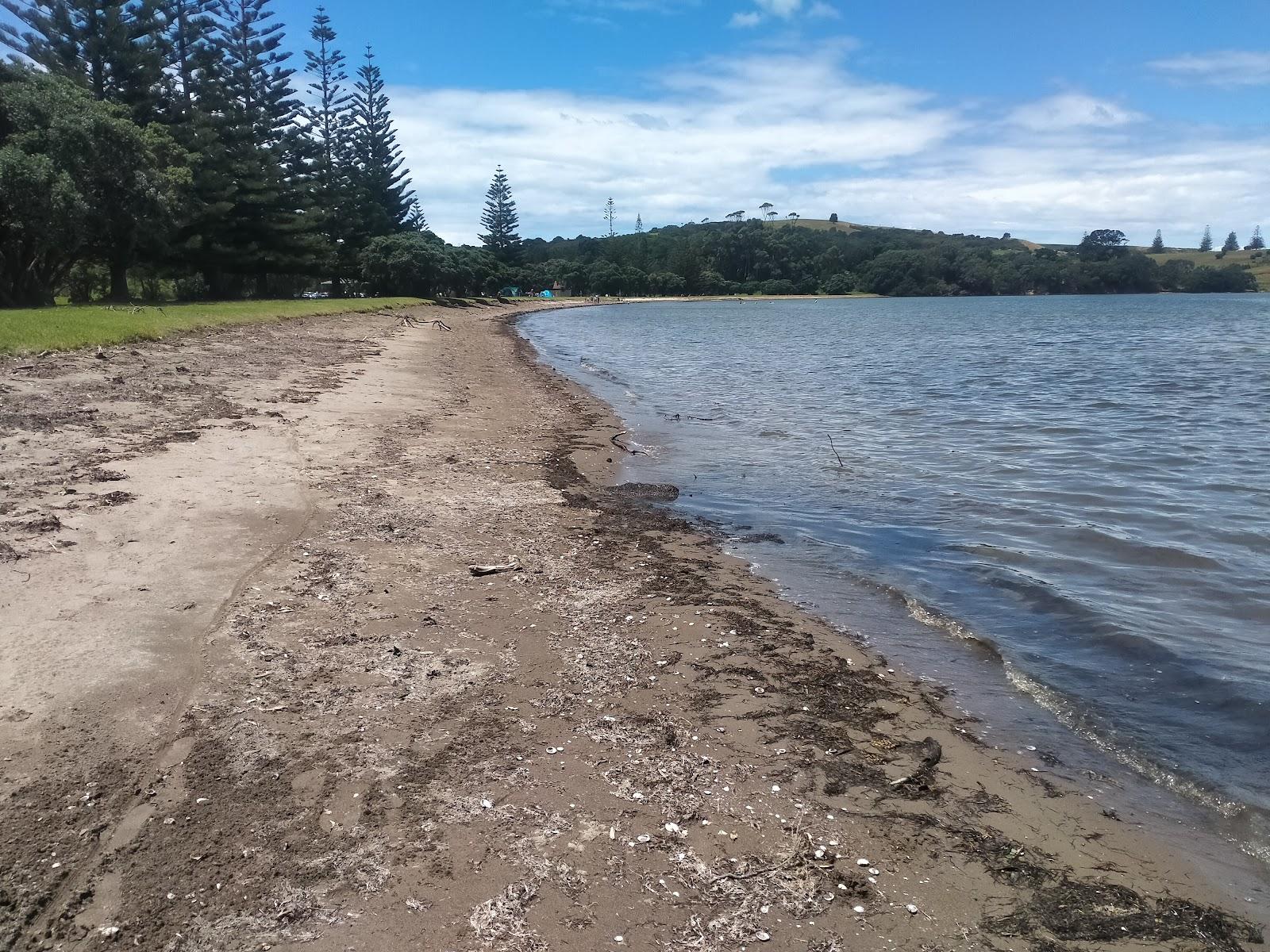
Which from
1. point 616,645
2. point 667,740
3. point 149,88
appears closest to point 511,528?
point 616,645

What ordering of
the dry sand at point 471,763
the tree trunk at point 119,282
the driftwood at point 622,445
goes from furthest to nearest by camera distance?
the tree trunk at point 119,282 → the driftwood at point 622,445 → the dry sand at point 471,763

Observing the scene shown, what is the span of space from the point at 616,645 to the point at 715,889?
232 centimetres

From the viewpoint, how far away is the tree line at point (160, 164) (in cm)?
2698

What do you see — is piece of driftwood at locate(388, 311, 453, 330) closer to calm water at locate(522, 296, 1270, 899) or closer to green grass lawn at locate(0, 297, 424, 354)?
green grass lawn at locate(0, 297, 424, 354)

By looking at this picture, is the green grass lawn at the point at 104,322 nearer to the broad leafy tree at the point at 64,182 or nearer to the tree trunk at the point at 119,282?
the broad leafy tree at the point at 64,182

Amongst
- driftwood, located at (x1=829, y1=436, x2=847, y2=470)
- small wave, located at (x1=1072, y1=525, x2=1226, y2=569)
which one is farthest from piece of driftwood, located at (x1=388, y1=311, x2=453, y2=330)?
small wave, located at (x1=1072, y1=525, x2=1226, y2=569)

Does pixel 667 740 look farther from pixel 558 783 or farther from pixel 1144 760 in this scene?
pixel 1144 760

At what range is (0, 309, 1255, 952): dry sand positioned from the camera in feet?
9.89

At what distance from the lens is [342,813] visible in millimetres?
3475

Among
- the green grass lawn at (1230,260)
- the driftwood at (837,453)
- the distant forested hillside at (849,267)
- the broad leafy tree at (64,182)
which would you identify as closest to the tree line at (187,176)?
the broad leafy tree at (64,182)

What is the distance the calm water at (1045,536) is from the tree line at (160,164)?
18827mm

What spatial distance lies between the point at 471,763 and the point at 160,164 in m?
36.4

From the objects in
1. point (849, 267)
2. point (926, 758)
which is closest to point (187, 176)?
point (926, 758)

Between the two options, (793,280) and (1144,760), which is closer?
(1144,760)
